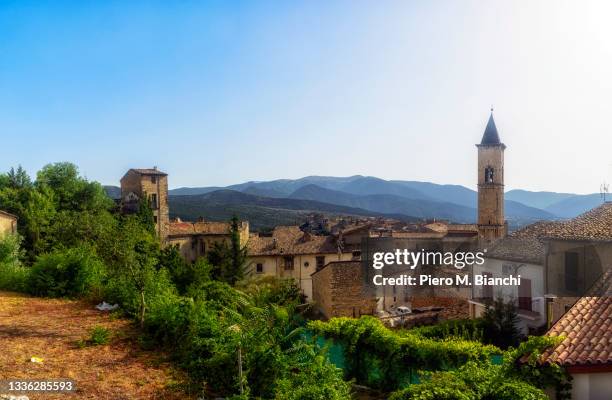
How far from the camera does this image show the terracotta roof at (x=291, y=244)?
40156mm

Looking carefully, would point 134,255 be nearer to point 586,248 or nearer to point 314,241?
point 586,248

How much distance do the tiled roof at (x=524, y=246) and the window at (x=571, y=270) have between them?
343 cm

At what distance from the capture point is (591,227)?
1503cm

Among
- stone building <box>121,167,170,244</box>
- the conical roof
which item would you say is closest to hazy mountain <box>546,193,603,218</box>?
the conical roof

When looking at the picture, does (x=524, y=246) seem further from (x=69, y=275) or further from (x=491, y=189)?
(x=491, y=189)

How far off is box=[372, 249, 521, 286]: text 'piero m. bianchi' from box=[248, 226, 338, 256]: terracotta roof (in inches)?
533

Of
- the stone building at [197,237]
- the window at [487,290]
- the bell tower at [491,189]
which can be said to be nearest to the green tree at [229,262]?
the stone building at [197,237]

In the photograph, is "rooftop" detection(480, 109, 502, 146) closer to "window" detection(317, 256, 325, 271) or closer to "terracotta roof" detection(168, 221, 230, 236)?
"window" detection(317, 256, 325, 271)

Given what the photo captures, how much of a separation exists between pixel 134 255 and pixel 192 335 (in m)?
4.33

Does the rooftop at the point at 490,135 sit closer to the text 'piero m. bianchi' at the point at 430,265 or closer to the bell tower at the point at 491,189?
the bell tower at the point at 491,189

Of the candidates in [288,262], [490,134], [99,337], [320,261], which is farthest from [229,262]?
[490,134]

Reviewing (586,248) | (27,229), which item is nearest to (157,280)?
(586,248)

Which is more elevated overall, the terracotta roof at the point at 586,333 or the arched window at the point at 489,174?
the arched window at the point at 489,174

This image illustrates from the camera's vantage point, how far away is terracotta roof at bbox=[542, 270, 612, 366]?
7621 mm
